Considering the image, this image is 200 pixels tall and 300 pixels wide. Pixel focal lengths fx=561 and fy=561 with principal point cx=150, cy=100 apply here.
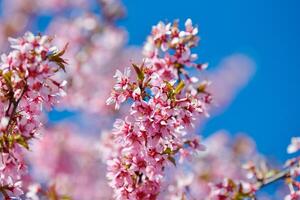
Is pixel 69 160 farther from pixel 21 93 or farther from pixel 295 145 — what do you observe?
pixel 21 93

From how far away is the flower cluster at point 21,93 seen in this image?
3.33m

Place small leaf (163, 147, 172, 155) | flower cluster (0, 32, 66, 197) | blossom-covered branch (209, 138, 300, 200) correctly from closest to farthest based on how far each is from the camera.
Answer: flower cluster (0, 32, 66, 197) < small leaf (163, 147, 172, 155) < blossom-covered branch (209, 138, 300, 200)

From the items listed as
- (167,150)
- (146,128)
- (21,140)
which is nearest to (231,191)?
(167,150)

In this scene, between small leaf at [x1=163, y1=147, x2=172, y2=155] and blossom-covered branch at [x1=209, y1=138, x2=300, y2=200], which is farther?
blossom-covered branch at [x1=209, y1=138, x2=300, y2=200]

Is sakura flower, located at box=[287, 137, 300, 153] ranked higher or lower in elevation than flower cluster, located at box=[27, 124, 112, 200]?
lower

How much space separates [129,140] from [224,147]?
8.91 m

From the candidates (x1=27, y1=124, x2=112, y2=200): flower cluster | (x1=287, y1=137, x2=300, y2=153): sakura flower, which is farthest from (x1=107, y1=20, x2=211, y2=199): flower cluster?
(x1=27, y1=124, x2=112, y2=200): flower cluster

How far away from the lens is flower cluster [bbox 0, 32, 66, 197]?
10.9 ft

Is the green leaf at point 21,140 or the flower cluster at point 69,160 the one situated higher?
the flower cluster at point 69,160

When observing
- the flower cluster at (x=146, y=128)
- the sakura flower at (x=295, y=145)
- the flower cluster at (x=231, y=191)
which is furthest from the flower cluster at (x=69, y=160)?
the flower cluster at (x=146, y=128)

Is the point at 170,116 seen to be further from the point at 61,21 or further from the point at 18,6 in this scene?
the point at 18,6

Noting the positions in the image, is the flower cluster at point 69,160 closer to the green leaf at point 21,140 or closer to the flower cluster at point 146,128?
the flower cluster at point 146,128

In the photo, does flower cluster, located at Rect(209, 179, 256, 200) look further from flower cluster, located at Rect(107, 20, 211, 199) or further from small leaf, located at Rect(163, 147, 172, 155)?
small leaf, located at Rect(163, 147, 172, 155)

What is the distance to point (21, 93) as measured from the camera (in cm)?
340
